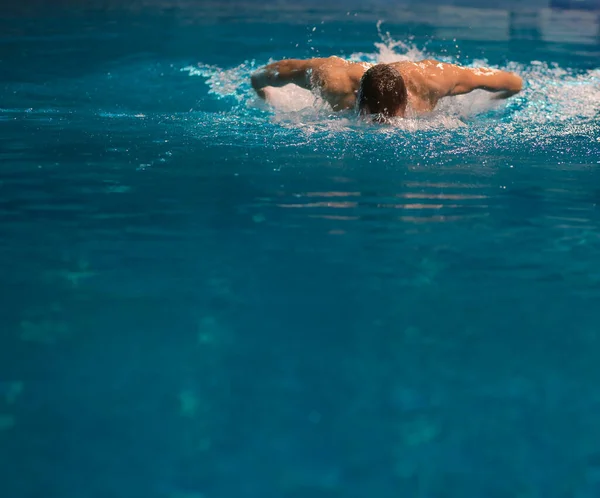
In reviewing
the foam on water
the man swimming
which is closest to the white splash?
the foam on water

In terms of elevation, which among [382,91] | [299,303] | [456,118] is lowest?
[299,303]

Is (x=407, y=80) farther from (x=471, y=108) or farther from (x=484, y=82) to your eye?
(x=471, y=108)

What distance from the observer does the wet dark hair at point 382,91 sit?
484cm

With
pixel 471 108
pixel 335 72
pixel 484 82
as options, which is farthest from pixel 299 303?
pixel 471 108

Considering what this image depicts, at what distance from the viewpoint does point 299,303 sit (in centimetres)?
305

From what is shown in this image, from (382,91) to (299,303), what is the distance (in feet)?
7.35

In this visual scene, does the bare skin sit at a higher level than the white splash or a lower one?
higher

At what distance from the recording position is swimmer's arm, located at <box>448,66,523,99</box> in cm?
531

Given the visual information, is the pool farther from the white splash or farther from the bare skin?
the bare skin

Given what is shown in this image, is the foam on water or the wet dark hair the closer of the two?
the wet dark hair

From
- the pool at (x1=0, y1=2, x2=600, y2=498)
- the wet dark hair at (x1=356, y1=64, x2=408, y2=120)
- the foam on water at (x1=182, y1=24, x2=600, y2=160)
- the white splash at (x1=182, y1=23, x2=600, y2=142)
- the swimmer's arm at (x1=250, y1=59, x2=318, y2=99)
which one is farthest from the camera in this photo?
the swimmer's arm at (x1=250, y1=59, x2=318, y2=99)

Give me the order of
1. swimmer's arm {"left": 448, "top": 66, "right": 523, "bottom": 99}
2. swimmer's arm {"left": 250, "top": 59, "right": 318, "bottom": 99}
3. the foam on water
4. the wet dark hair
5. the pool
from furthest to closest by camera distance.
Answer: swimmer's arm {"left": 250, "top": 59, "right": 318, "bottom": 99} → swimmer's arm {"left": 448, "top": 66, "right": 523, "bottom": 99} → the foam on water → the wet dark hair → the pool

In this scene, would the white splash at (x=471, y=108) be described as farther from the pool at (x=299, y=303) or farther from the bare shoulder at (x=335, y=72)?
the bare shoulder at (x=335, y=72)

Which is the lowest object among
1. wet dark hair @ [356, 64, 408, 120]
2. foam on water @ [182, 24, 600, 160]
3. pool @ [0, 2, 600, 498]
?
pool @ [0, 2, 600, 498]
